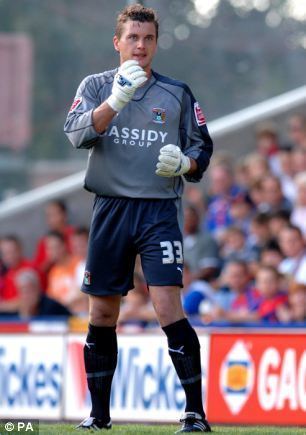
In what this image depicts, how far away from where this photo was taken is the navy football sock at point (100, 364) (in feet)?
28.9

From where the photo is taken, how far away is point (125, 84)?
8.27 m

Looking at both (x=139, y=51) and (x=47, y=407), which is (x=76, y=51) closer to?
(x=47, y=407)

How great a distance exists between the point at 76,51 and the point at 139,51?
11301 mm

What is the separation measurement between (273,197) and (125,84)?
7943 millimetres

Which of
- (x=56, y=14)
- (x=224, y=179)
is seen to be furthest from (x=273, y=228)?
(x=56, y=14)

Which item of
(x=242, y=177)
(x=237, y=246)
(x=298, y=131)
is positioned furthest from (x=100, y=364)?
(x=298, y=131)

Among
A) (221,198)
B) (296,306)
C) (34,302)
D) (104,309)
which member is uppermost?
(221,198)

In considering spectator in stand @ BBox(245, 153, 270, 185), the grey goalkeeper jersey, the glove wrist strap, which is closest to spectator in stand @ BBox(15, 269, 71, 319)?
spectator in stand @ BBox(245, 153, 270, 185)

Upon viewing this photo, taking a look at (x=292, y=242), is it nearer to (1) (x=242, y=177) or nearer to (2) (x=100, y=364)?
(1) (x=242, y=177)

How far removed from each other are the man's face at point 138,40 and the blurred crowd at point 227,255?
205 inches

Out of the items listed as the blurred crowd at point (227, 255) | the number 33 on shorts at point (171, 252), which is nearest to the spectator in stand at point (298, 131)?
the blurred crowd at point (227, 255)

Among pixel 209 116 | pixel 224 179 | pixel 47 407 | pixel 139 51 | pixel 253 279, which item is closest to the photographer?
pixel 139 51

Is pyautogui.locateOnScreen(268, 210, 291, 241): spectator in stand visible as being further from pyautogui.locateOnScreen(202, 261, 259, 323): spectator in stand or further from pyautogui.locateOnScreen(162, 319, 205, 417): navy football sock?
pyautogui.locateOnScreen(162, 319, 205, 417): navy football sock

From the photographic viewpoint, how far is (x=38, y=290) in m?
15.3
